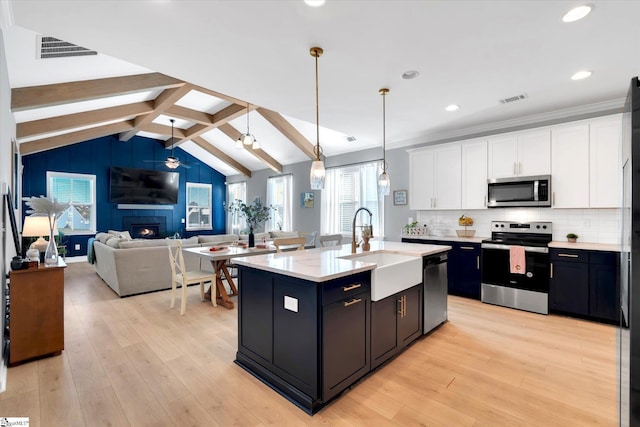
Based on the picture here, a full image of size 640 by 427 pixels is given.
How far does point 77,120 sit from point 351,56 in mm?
5603

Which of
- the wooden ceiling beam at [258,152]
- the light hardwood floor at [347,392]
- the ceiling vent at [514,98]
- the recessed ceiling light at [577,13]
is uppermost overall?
the wooden ceiling beam at [258,152]

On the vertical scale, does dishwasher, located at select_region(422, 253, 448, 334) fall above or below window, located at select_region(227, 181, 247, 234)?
below

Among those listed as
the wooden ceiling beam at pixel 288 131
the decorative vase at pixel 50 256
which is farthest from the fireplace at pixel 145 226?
the decorative vase at pixel 50 256

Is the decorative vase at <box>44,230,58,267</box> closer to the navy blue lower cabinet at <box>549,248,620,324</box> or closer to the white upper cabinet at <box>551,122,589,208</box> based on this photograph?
the navy blue lower cabinet at <box>549,248,620,324</box>

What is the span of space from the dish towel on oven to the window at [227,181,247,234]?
8.01m

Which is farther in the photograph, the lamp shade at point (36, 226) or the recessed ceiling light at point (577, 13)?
the lamp shade at point (36, 226)

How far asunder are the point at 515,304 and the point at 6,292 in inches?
225

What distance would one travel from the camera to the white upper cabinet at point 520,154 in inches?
159

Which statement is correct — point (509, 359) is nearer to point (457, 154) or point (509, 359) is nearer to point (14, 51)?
point (457, 154)

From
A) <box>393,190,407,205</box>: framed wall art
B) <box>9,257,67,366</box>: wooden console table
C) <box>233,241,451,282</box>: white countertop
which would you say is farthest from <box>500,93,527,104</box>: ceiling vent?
<box>9,257,67,366</box>: wooden console table

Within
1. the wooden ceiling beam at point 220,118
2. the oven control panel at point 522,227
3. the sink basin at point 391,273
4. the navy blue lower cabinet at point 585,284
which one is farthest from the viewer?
the wooden ceiling beam at point 220,118

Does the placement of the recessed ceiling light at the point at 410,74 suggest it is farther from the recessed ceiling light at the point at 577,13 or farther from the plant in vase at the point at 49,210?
the plant in vase at the point at 49,210

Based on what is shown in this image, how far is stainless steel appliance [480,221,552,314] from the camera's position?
3803 mm

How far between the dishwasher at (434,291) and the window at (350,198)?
2786 millimetres
